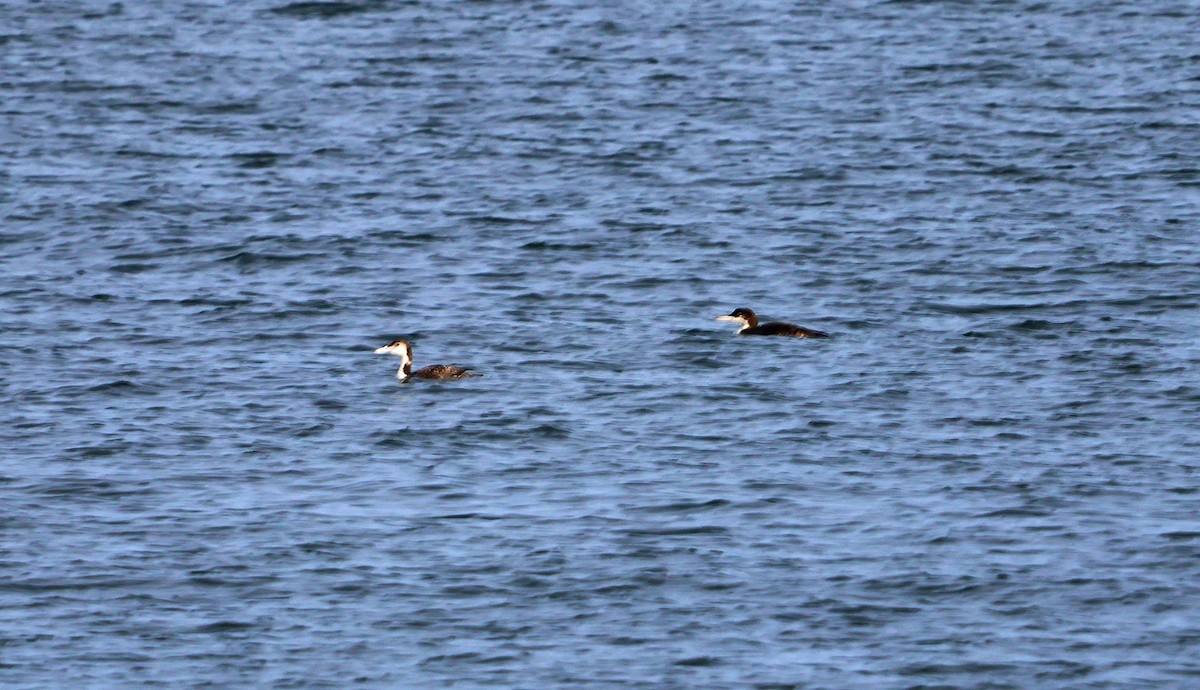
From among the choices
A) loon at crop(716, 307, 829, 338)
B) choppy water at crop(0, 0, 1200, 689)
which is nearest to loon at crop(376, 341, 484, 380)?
choppy water at crop(0, 0, 1200, 689)

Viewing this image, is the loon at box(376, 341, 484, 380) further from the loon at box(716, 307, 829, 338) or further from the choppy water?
the loon at box(716, 307, 829, 338)

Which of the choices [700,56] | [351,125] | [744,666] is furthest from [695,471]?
[700,56]

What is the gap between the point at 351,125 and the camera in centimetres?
A: 3600

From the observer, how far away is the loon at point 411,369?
21.9 m

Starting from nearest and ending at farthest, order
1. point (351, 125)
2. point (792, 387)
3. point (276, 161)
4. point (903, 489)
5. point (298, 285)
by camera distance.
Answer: point (903, 489) < point (792, 387) < point (298, 285) < point (276, 161) < point (351, 125)

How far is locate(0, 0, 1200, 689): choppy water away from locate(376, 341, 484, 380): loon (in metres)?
0.25

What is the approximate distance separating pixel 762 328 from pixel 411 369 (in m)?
3.67

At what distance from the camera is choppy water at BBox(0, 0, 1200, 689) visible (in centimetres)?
1558

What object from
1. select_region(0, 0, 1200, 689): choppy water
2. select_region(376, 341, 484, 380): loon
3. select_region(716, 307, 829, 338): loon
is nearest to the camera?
select_region(0, 0, 1200, 689): choppy water

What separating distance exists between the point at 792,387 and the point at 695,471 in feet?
9.66

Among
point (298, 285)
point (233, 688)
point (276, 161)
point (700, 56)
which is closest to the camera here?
point (233, 688)

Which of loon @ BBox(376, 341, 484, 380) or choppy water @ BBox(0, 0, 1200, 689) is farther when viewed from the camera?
loon @ BBox(376, 341, 484, 380)

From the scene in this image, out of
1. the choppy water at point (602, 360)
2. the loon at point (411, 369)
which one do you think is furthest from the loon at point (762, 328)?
the loon at point (411, 369)

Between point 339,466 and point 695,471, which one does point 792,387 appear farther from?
point 339,466
